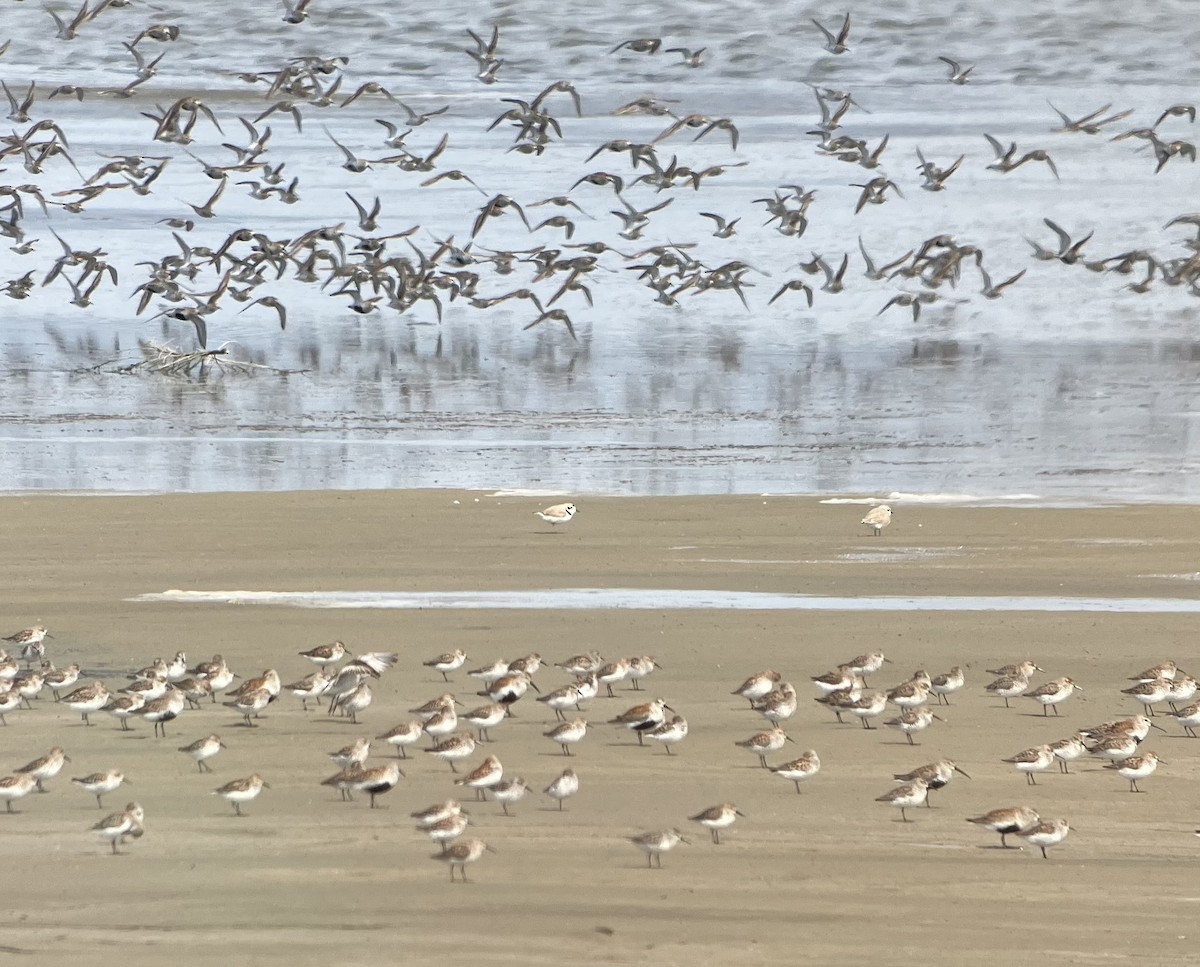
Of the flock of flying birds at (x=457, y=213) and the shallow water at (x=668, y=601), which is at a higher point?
the shallow water at (x=668, y=601)

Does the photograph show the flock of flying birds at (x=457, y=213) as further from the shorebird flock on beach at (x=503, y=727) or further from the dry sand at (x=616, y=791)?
the shorebird flock on beach at (x=503, y=727)

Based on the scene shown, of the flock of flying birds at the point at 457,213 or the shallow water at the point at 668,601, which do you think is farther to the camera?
the flock of flying birds at the point at 457,213

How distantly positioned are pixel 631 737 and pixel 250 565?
213 inches

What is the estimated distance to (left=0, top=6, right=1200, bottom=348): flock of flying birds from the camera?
31.4 metres

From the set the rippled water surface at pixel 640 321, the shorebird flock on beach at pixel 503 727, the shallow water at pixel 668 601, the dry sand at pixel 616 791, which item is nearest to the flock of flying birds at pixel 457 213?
the rippled water surface at pixel 640 321

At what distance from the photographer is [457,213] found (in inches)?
1690

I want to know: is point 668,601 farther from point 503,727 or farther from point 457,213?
point 457,213

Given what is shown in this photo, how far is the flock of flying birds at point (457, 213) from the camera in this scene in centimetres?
3141

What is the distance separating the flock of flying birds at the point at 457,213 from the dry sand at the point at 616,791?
13888 millimetres

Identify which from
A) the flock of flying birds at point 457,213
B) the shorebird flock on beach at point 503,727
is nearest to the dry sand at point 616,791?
the shorebird flock on beach at point 503,727

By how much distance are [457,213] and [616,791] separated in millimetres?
34783

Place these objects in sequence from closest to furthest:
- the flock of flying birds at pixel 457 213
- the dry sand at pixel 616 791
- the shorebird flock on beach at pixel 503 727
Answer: the dry sand at pixel 616 791 < the shorebird flock on beach at pixel 503 727 < the flock of flying birds at pixel 457 213

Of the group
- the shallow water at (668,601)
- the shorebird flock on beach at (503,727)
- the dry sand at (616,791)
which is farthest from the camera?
the shallow water at (668,601)

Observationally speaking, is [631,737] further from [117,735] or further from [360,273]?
[360,273]
